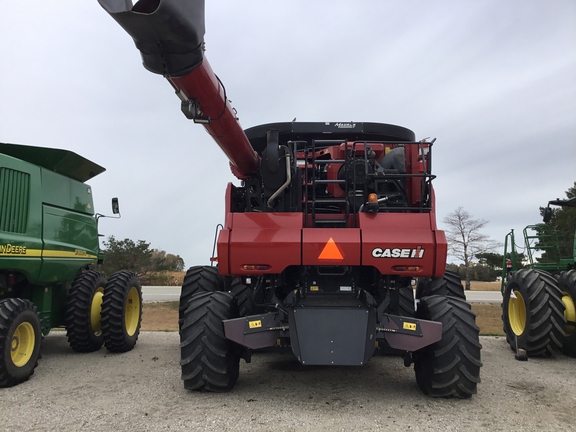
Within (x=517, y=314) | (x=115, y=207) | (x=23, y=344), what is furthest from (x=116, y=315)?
(x=517, y=314)

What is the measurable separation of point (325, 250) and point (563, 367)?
4043mm

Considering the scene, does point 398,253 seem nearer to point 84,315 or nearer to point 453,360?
point 453,360

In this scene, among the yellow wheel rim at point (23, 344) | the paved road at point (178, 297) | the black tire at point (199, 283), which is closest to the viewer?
the yellow wheel rim at point (23, 344)

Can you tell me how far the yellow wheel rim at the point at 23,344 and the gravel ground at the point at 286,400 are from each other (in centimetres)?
30

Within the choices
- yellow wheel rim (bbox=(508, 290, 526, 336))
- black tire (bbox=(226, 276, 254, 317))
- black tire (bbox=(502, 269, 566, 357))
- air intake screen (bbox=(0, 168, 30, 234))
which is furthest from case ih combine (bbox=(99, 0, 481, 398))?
yellow wheel rim (bbox=(508, 290, 526, 336))

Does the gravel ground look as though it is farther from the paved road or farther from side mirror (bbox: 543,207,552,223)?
the paved road

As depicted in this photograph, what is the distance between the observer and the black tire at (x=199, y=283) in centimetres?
765

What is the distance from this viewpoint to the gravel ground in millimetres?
4066

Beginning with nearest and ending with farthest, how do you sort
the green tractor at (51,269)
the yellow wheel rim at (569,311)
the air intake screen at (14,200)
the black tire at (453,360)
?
the black tire at (453,360) → the green tractor at (51,269) → the air intake screen at (14,200) → the yellow wheel rim at (569,311)

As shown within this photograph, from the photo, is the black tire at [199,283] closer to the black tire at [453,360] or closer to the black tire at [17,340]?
the black tire at [17,340]

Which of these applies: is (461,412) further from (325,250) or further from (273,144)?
(273,144)

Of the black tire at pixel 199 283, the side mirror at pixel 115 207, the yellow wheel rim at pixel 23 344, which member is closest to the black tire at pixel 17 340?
the yellow wheel rim at pixel 23 344

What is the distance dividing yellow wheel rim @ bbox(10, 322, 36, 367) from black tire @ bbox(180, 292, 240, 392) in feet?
7.24

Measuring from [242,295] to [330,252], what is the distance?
249 centimetres
